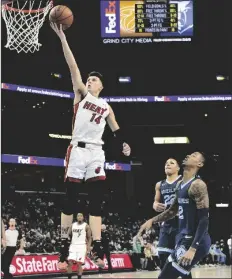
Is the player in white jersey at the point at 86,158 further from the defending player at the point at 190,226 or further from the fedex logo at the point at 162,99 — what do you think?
the fedex logo at the point at 162,99

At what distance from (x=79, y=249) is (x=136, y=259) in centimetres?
757

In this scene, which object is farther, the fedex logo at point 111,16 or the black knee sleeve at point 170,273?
the fedex logo at point 111,16

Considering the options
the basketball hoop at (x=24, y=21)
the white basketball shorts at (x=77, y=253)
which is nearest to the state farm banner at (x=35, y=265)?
the white basketball shorts at (x=77, y=253)

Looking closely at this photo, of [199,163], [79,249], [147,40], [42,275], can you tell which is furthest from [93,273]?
[199,163]

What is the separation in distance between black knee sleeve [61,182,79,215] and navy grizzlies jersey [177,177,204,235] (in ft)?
4.32

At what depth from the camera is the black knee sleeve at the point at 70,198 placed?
5.95 metres

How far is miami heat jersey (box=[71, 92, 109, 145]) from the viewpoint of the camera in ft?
19.9

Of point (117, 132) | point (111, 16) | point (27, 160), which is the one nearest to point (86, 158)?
point (117, 132)

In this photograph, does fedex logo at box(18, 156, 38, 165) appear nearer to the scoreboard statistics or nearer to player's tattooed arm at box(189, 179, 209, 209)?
the scoreboard statistics

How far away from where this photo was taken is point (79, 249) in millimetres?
13109

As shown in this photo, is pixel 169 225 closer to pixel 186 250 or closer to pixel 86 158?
pixel 186 250

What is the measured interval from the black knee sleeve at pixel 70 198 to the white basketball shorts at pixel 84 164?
0.07m

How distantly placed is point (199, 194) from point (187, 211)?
0.28 m

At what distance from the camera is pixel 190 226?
6.58 metres
